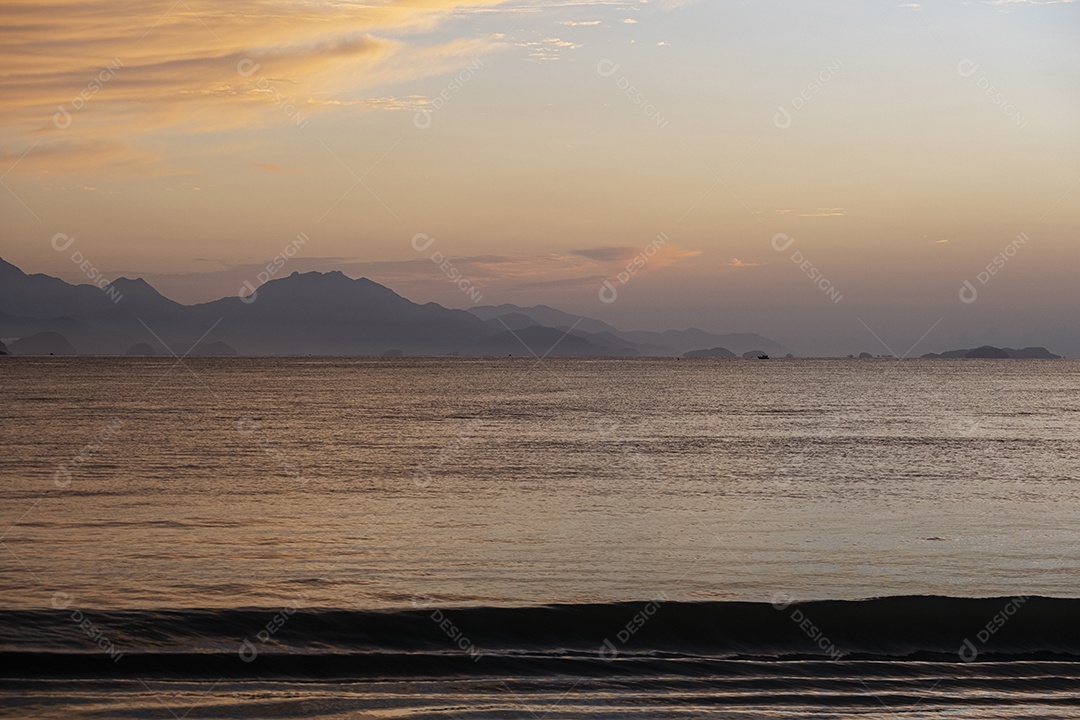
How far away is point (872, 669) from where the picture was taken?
1488cm

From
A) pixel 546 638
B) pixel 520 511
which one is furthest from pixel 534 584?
pixel 520 511

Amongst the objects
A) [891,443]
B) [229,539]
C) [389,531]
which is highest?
[891,443]

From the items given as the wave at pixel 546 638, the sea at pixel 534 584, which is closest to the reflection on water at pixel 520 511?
the sea at pixel 534 584

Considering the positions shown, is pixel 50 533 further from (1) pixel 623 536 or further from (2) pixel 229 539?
(1) pixel 623 536

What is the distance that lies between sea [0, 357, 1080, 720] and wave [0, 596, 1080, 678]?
0.06 metres

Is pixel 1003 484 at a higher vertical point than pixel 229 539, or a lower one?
higher

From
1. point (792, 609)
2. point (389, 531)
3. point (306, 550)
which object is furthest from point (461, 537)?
point (792, 609)

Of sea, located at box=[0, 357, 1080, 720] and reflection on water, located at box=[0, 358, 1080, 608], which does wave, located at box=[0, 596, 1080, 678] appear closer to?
sea, located at box=[0, 357, 1080, 720]

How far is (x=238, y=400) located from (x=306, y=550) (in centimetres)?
8130

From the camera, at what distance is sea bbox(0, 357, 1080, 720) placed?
43.5 ft

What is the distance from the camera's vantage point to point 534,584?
20078 mm

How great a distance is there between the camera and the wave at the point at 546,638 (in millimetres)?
14703

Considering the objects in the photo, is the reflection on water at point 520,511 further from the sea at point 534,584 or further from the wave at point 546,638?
the wave at point 546,638

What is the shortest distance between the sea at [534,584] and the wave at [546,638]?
6cm
